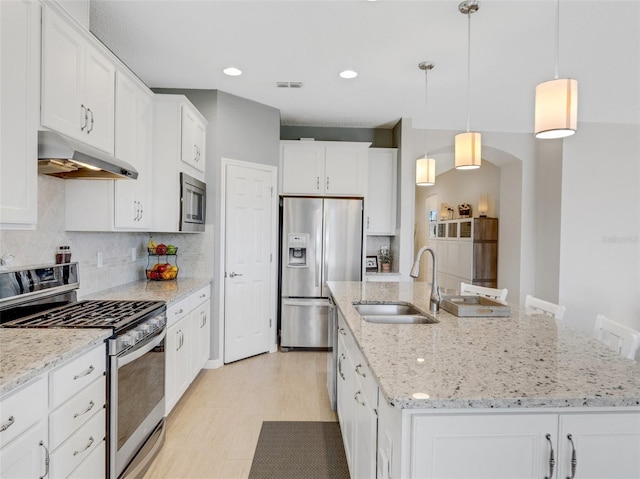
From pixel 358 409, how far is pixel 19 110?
76.2 inches

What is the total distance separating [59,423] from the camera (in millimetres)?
1385

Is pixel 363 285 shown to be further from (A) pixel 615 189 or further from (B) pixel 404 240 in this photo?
(A) pixel 615 189

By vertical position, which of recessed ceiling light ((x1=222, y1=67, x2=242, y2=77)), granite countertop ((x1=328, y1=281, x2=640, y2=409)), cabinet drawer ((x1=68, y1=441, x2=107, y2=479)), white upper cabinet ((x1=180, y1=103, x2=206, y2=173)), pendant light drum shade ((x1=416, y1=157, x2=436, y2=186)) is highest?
recessed ceiling light ((x1=222, y1=67, x2=242, y2=77))

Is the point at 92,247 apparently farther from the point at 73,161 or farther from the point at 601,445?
the point at 601,445

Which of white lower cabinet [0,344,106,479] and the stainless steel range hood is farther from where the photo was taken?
the stainless steel range hood

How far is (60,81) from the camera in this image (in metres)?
1.79

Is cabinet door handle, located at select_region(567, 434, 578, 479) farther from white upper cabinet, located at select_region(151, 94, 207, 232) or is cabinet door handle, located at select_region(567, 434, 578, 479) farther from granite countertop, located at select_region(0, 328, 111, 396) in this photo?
white upper cabinet, located at select_region(151, 94, 207, 232)

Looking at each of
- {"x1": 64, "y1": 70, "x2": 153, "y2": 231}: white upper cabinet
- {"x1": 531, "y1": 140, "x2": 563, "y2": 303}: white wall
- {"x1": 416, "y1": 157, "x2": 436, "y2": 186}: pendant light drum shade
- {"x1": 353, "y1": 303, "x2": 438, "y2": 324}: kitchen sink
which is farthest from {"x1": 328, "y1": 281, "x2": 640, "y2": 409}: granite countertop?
{"x1": 531, "y1": 140, "x2": 563, "y2": 303}: white wall

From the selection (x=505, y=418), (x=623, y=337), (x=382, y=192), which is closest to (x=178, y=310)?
(x=505, y=418)

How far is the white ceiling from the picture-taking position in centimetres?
235

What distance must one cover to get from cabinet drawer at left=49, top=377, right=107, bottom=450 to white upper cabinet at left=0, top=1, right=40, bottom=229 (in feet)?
2.47

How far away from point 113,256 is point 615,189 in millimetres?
5625

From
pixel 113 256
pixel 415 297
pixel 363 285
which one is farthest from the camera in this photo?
pixel 363 285

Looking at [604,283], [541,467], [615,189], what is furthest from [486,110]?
[541,467]
